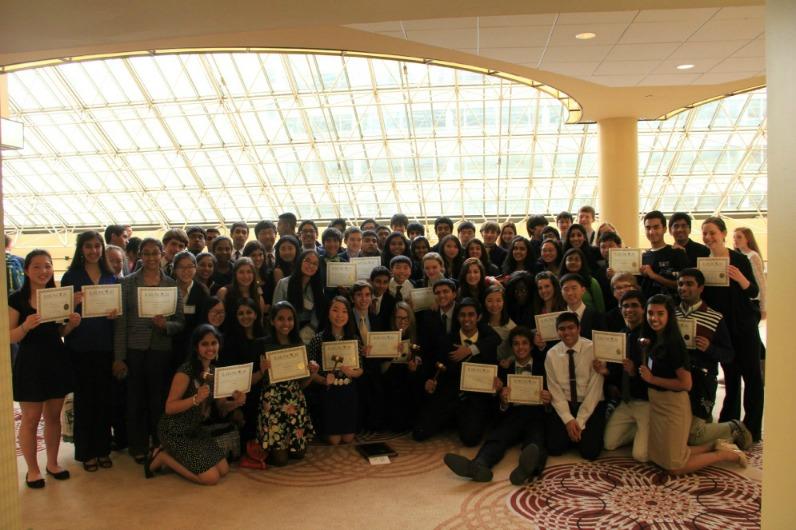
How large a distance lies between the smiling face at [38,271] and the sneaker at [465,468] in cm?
365

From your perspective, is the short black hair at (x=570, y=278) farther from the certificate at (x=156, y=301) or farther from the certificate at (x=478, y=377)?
the certificate at (x=156, y=301)

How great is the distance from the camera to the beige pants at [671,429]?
5012 millimetres

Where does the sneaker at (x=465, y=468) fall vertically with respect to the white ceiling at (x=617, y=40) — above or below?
below

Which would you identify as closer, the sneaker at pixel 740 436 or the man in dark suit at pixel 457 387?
the sneaker at pixel 740 436

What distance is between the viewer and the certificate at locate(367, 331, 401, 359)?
19.7 feet

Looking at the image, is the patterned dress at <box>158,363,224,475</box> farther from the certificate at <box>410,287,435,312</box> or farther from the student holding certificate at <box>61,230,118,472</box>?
the certificate at <box>410,287,435,312</box>

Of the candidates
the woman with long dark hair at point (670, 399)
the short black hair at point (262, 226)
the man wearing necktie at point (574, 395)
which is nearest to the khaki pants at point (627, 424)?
the man wearing necktie at point (574, 395)

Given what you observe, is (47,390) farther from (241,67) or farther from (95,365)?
(241,67)

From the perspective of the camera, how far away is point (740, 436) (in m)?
5.57

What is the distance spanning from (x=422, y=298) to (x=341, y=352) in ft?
3.69

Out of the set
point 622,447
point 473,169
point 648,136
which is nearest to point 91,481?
point 622,447

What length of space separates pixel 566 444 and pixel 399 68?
19.4 metres

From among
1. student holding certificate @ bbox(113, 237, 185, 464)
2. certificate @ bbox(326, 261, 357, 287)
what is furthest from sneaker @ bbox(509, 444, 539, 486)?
student holding certificate @ bbox(113, 237, 185, 464)

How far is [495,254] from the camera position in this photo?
806cm
